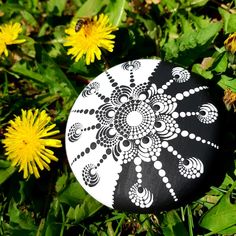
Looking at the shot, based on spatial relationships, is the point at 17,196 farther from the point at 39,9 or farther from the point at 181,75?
the point at 39,9

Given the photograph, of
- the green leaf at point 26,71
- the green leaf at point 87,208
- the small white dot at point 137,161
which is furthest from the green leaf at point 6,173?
the small white dot at point 137,161

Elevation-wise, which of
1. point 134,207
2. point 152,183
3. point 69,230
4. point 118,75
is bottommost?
point 69,230

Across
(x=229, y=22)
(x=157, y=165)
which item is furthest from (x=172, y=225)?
(x=229, y=22)

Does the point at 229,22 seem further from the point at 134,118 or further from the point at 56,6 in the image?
the point at 56,6

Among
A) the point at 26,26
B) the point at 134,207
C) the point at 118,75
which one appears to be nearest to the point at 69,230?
the point at 134,207

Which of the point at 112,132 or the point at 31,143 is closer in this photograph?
the point at 112,132

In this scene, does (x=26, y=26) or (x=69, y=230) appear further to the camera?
(x=26, y=26)

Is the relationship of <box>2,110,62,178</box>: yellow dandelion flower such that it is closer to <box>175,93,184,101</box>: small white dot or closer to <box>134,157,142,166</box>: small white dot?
<box>134,157,142,166</box>: small white dot

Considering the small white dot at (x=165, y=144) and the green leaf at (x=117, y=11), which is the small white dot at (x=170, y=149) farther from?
the green leaf at (x=117, y=11)
